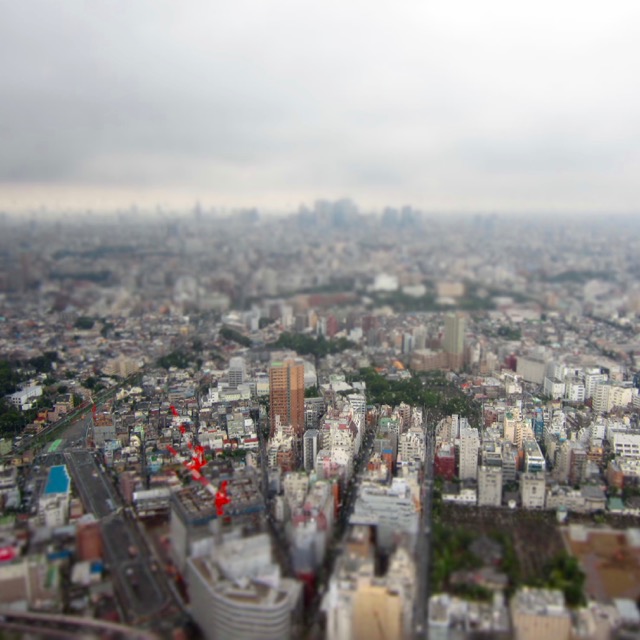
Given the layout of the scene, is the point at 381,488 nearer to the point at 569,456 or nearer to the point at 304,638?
the point at 304,638

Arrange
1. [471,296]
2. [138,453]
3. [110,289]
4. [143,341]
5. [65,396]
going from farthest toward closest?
[471,296], [110,289], [143,341], [65,396], [138,453]

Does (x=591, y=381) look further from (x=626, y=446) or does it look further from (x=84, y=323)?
(x=84, y=323)

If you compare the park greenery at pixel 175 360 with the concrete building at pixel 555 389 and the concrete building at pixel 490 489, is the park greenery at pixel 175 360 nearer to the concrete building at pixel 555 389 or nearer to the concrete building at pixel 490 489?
the concrete building at pixel 555 389

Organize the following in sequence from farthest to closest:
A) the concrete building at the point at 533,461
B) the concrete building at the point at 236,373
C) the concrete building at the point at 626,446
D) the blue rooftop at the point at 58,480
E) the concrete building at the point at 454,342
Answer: the concrete building at the point at 454,342 → the concrete building at the point at 236,373 → the concrete building at the point at 626,446 → the concrete building at the point at 533,461 → the blue rooftop at the point at 58,480

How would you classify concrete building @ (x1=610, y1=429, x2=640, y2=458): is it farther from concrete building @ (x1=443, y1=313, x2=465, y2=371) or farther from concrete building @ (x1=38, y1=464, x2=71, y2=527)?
concrete building @ (x1=38, y1=464, x2=71, y2=527)

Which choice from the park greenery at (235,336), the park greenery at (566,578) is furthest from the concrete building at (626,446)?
the park greenery at (235,336)

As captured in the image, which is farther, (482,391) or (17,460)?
(482,391)

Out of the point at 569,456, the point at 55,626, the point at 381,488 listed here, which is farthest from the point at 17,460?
the point at 569,456
